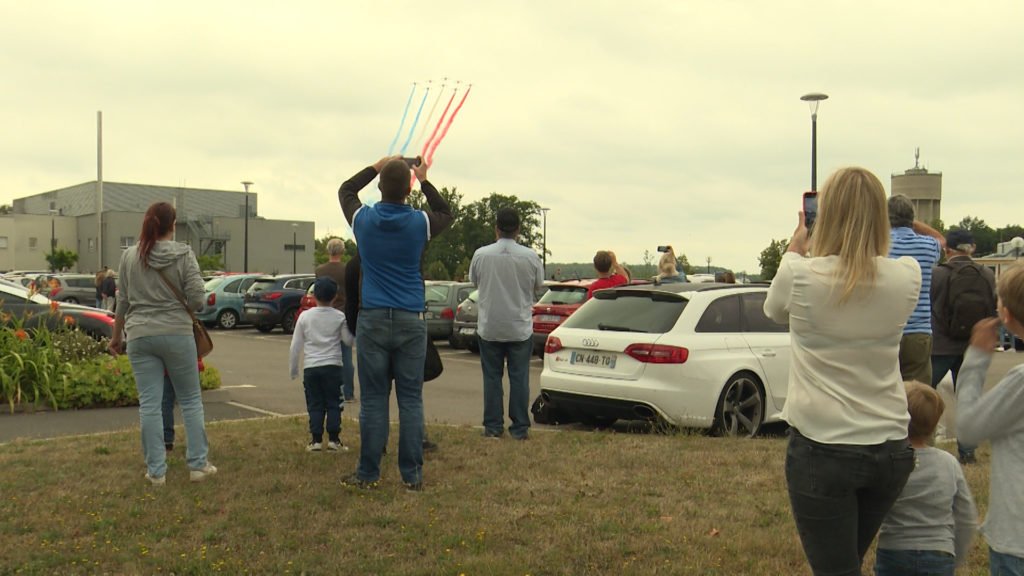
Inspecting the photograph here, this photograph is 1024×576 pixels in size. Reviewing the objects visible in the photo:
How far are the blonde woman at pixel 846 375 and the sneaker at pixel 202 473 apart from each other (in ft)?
14.7

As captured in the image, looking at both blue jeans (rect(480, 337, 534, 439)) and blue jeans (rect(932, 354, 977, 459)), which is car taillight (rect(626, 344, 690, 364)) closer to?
blue jeans (rect(480, 337, 534, 439))

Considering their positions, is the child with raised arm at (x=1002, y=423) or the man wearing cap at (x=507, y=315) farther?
the man wearing cap at (x=507, y=315)

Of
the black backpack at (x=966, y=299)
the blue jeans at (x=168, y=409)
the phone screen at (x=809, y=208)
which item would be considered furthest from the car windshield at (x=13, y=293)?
the phone screen at (x=809, y=208)

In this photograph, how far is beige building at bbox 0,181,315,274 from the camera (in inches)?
3465

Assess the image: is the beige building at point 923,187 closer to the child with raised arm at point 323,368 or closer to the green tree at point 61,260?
the green tree at point 61,260

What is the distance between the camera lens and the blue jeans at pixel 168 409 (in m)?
7.40

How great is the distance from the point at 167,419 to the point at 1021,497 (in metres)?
6.20

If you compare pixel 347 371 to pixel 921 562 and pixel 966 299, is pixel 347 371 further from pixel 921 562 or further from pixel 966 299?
pixel 921 562

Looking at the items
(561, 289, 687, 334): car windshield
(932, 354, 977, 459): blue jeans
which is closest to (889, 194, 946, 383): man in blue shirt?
(932, 354, 977, 459): blue jeans

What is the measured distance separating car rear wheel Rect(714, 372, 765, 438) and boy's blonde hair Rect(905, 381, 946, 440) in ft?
18.1

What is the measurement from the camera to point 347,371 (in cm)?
1010

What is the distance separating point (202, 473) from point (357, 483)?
3.63 ft

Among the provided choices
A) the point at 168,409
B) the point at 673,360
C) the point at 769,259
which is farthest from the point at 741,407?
the point at 769,259

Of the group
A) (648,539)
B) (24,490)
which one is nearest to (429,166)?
(648,539)
